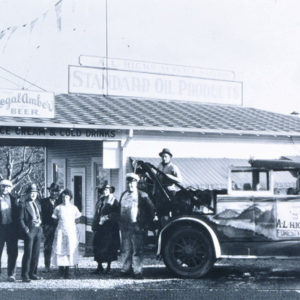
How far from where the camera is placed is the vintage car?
951cm

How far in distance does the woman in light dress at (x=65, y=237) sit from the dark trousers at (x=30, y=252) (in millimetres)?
387

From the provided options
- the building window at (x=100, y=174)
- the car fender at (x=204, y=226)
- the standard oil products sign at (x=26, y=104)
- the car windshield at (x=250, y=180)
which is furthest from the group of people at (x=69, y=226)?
the building window at (x=100, y=174)

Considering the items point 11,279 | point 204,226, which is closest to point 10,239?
point 11,279

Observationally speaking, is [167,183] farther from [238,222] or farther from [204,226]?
[238,222]

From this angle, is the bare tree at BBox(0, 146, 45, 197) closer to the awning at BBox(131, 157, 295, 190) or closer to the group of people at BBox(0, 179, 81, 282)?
the awning at BBox(131, 157, 295, 190)

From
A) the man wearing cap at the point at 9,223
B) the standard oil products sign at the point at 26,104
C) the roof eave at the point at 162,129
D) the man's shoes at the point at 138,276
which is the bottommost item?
the man's shoes at the point at 138,276

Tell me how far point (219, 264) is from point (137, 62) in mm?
9896

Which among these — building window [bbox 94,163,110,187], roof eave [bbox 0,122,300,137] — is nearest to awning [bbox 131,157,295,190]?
roof eave [bbox 0,122,300,137]

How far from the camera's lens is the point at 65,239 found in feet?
32.7

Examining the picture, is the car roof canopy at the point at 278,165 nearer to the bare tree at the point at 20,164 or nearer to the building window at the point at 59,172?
the building window at the point at 59,172

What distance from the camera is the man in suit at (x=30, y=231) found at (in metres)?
9.39

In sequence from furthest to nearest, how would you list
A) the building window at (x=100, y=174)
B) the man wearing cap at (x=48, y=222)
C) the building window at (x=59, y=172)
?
the building window at (x=59, y=172), the building window at (x=100, y=174), the man wearing cap at (x=48, y=222)

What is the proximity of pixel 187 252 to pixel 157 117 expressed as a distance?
6702mm

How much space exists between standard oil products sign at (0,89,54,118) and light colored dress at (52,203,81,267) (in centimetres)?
373
